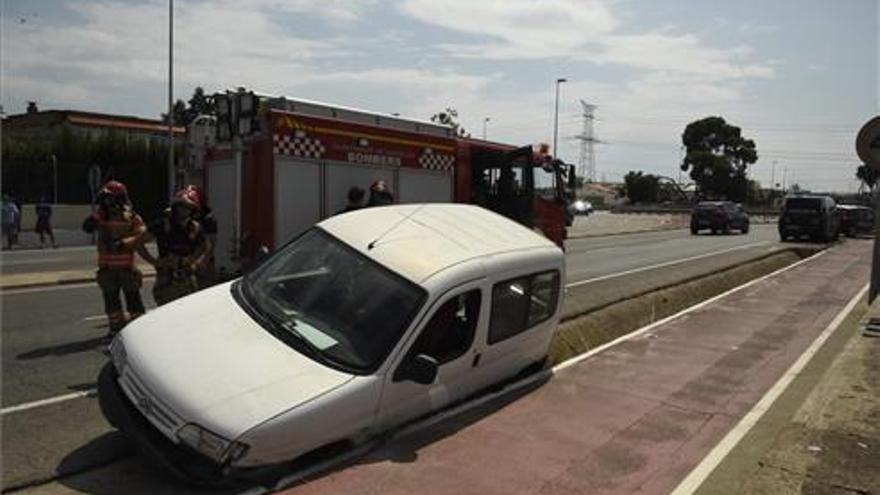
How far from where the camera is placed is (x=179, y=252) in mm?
8516

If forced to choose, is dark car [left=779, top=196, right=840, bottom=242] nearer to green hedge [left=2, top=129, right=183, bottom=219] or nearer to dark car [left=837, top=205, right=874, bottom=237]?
dark car [left=837, top=205, right=874, bottom=237]

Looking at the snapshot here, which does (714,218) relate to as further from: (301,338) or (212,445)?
(212,445)

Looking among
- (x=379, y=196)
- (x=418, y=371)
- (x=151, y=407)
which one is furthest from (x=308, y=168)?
(x=151, y=407)

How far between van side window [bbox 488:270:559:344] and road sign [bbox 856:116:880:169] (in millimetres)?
5242

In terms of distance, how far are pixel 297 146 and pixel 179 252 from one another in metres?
2.49

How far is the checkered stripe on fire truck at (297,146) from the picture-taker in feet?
33.7

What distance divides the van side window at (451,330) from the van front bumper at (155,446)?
5.07ft

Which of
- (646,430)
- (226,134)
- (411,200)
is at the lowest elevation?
(646,430)

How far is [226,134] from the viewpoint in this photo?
409 inches

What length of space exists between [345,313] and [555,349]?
153 inches

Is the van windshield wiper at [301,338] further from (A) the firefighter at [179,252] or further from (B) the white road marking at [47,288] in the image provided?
(B) the white road marking at [47,288]

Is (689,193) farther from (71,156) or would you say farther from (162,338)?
(162,338)

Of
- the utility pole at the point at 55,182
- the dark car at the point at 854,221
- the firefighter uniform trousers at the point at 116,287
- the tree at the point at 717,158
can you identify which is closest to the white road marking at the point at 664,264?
the dark car at the point at 854,221

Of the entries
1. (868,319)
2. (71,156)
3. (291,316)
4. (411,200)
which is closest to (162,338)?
(291,316)
